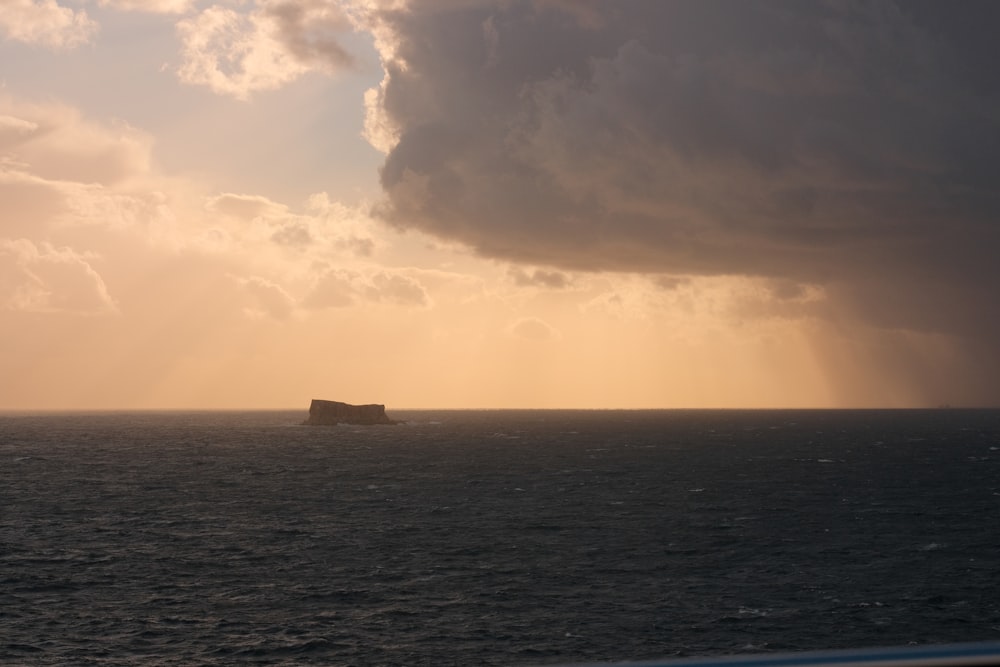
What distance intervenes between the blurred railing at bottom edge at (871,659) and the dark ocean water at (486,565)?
107 ft

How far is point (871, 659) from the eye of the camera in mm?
3576

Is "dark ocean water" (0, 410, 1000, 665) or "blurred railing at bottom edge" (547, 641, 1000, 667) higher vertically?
"blurred railing at bottom edge" (547, 641, 1000, 667)

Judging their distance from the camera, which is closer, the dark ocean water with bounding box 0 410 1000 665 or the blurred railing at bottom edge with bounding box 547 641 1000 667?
the blurred railing at bottom edge with bounding box 547 641 1000 667

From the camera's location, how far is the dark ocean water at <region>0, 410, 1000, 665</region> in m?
39.1

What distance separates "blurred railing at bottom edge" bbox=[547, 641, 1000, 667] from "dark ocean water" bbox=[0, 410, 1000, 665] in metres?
32.6

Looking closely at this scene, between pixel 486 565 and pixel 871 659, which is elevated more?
pixel 871 659

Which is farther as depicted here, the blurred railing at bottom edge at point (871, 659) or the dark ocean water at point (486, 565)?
the dark ocean water at point (486, 565)

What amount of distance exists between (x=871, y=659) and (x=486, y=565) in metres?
52.5

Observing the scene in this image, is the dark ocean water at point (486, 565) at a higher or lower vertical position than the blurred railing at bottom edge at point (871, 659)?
lower

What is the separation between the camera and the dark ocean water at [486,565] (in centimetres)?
3909

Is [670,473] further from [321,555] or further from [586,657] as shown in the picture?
[586,657]

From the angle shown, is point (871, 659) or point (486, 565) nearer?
point (871, 659)

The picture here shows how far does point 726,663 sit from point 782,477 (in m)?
112

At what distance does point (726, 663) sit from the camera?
11.3 feet
